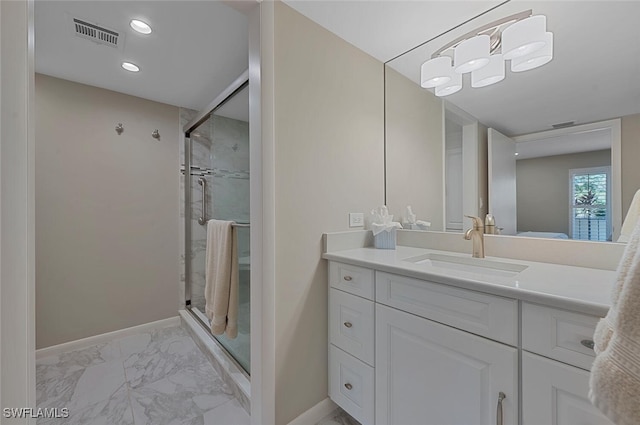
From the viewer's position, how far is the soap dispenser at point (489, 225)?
4.49ft

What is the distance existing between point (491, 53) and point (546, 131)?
19.9 inches

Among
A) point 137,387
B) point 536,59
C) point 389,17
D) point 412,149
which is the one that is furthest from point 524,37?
point 137,387

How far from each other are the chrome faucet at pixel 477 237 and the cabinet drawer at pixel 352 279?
563mm

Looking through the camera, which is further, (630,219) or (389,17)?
(389,17)

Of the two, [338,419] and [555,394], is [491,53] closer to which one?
[555,394]

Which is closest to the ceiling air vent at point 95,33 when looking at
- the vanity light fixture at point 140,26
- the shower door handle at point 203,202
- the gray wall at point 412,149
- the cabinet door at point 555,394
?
the vanity light fixture at point 140,26

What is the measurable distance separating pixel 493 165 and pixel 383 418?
1357mm

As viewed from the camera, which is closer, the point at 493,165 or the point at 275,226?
the point at 275,226

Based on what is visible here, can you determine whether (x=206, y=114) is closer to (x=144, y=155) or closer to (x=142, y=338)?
(x=144, y=155)

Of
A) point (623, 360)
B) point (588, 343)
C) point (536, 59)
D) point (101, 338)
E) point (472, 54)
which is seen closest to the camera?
point (623, 360)

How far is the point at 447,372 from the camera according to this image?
3.08ft

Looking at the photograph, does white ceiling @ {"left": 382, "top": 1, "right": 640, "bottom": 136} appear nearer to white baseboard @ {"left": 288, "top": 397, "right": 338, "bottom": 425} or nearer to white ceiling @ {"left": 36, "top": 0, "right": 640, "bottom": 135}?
white ceiling @ {"left": 36, "top": 0, "right": 640, "bottom": 135}

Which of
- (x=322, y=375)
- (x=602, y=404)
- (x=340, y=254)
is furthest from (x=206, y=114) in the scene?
(x=602, y=404)

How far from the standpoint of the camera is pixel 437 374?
3.17 ft
